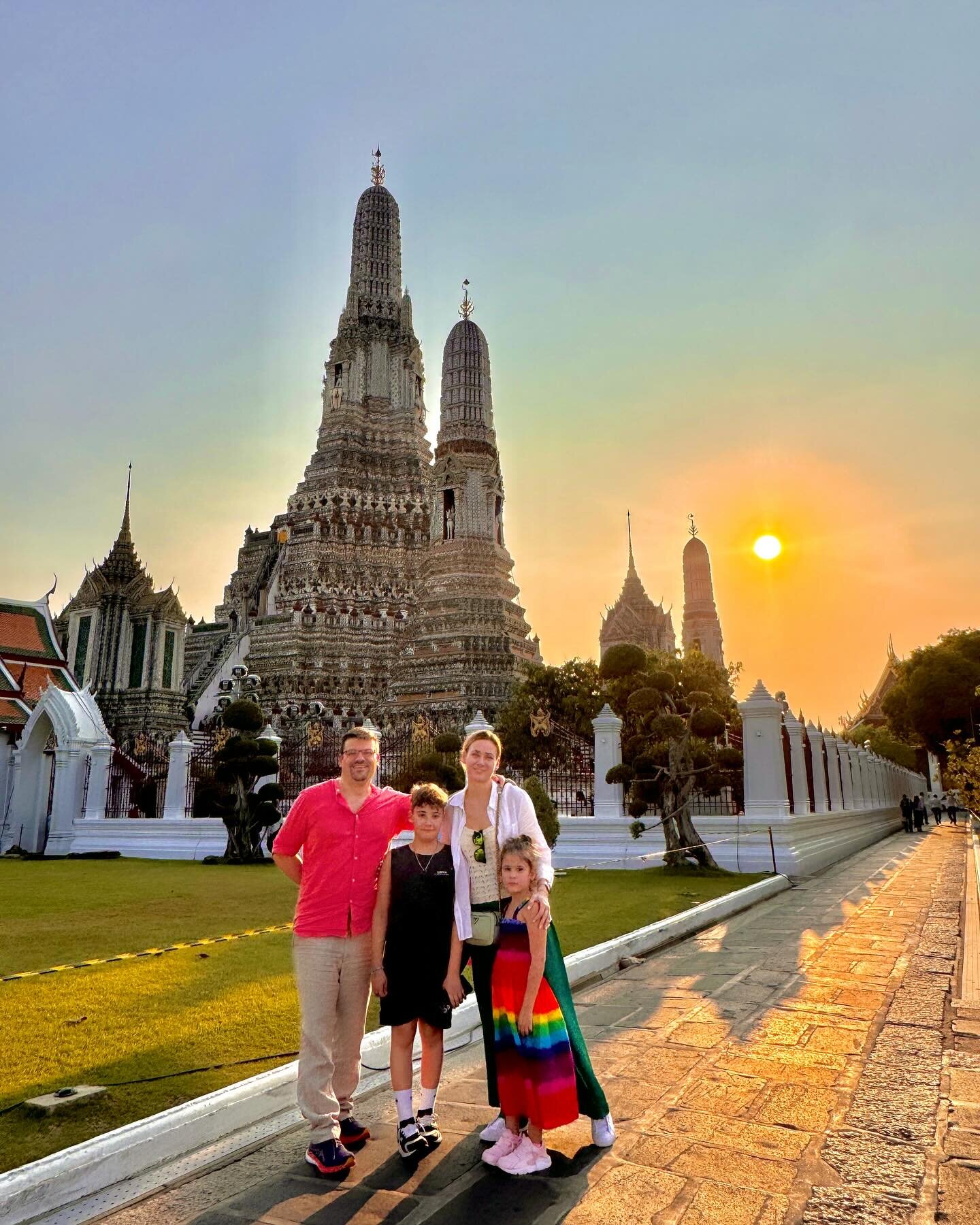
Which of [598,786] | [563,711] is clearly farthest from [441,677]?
[598,786]

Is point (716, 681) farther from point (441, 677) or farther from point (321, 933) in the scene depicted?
point (321, 933)

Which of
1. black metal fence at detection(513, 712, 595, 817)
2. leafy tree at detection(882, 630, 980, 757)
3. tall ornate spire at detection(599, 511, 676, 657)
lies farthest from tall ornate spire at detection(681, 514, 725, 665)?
black metal fence at detection(513, 712, 595, 817)

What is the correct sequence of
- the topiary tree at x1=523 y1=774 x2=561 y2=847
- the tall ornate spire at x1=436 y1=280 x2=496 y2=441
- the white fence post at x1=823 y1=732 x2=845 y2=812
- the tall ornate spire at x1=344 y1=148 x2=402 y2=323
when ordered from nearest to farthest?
the topiary tree at x1=523 y1=774 x2=561 y2=847, the white fence post at x1=823 y1=732 x2=845 y2=812, the tall ornate spire at x1=436 y1=280 x2=496 y2=441, the tall ornate spire at x1=344 y1=148 x2=402 y2=323

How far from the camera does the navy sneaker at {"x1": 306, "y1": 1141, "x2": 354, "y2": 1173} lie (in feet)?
11.5

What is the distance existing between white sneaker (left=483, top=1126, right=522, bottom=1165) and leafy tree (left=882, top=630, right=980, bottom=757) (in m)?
42.8

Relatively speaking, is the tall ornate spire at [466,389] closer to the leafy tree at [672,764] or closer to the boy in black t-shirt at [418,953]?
the leafy tree at [672,764]

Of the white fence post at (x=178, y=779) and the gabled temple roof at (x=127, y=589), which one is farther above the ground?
the gabled temple roof at (x=127, y=589)

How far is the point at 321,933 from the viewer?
3783mm

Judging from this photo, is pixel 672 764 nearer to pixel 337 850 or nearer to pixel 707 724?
pixel 707 724

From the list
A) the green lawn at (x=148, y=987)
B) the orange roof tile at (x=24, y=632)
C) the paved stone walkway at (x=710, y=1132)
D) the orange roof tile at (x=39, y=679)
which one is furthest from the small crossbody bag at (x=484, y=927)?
the orange roof tile at (x=24, y=632)

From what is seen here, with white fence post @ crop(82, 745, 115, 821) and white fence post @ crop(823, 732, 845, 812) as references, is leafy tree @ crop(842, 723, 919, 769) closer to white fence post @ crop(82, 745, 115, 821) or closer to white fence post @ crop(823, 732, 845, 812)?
white fence post @ crop(823, 732, 845, 812)

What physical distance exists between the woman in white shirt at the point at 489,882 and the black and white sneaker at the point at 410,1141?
0.91 feet

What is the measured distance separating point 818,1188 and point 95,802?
20582 millimetres

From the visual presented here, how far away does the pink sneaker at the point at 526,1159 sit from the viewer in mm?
3453
